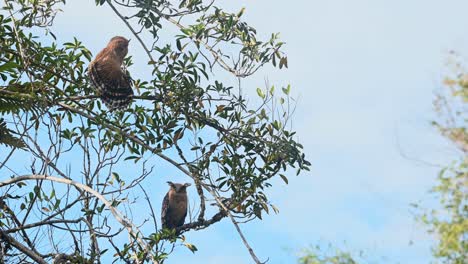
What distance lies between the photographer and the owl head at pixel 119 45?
31.7ft

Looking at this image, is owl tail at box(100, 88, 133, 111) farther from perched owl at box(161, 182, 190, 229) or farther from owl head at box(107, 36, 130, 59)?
perched owl at box(161, 182, 190, 229)

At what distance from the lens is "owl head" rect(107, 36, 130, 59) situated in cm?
967

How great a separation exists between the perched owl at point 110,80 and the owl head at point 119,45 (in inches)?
4.2

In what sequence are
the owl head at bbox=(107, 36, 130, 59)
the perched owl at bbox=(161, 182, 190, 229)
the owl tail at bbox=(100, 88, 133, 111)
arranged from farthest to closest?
the perched owl at bbox=(161, 182, 190, 229)
the owl head at bbox=(107, 36, 130, 59)
the owl tail at bbox=(100, 88, 133, 111)

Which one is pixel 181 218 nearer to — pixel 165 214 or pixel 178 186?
pixel 165 214

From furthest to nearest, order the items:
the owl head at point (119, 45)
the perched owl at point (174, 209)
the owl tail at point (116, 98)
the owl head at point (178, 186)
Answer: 1. the owl head at point (178, 186)
2. the perched owl at point (174, 209)
3. the owl head at point (119, 45)
4. the owl tail at point (116, 98)

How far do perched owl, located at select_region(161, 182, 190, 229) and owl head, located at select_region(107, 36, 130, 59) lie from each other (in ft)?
7.23

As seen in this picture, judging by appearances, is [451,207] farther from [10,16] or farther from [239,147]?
[10,16]

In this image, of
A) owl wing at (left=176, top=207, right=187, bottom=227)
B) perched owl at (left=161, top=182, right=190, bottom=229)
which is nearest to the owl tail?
perched owl at (left=161, top=182, right=190, bottom=229)

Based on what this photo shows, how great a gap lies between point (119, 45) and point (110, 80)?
0.67m

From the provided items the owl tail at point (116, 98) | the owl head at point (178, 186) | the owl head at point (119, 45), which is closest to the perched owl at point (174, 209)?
the owl head at point (178, 186)

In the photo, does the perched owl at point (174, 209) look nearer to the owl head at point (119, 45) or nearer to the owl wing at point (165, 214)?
the owl wing at point (165, 214)

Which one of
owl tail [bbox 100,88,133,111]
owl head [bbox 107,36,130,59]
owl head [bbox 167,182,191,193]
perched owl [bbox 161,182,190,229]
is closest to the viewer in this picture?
owl tail [bbox 100,88,133,111]

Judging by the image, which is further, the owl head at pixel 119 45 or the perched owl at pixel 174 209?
the perched owl at pixel 174 209
